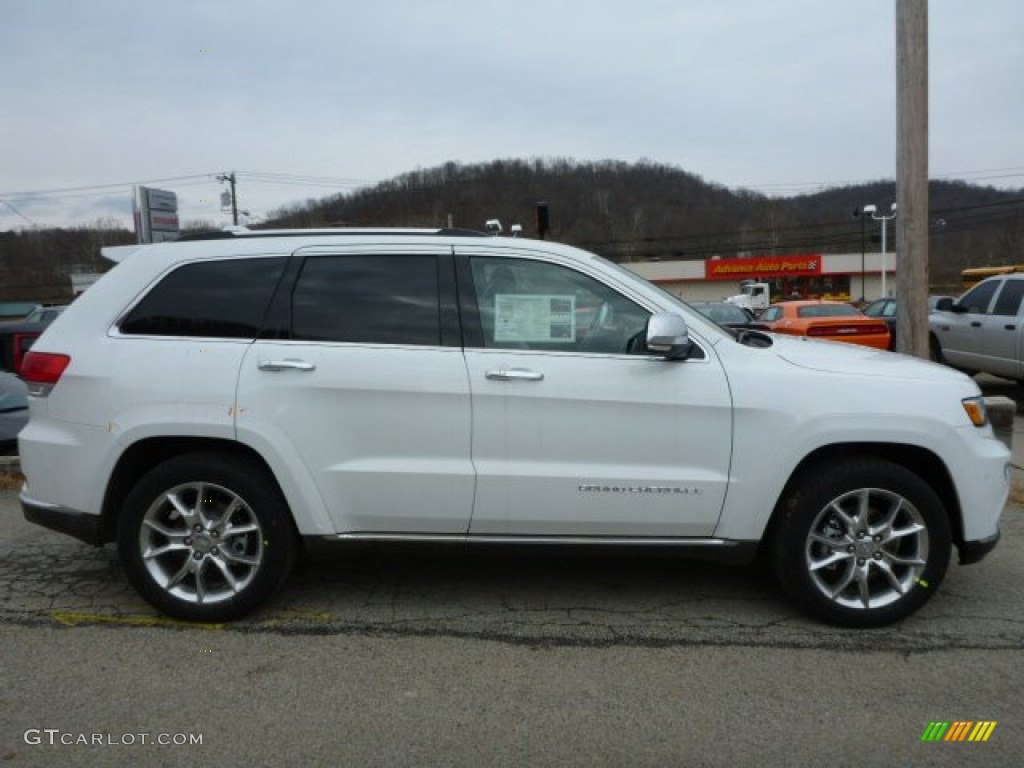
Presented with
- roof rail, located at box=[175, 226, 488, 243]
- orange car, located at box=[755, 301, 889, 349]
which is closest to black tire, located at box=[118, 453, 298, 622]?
roof rail, located at box=[175, 226, 488, 243]

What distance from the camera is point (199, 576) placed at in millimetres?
3871

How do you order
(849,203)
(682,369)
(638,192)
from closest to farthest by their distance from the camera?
1. (682,369)
2. (849,203)
3. (638,192)

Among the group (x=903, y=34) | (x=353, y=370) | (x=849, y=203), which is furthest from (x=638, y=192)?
(x=353, y=370)

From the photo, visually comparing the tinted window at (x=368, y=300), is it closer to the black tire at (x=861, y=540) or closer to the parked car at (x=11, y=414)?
the black tire at (x=861, y=540)

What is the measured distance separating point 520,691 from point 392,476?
112cm

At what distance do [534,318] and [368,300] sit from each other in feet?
2.66

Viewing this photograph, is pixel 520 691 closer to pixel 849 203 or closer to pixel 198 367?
pixel 198 367

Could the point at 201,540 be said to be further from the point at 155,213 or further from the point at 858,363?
the point at 155,213

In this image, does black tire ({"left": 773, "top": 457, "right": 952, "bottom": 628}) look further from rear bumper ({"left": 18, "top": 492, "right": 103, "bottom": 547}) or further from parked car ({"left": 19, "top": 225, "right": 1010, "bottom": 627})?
rear bumper ({"left": 18, "top": 492, "right": 103, "bottom": 547})

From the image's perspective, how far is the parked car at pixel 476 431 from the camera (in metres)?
3.71

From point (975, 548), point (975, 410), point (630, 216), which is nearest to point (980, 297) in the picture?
point (975, 410)

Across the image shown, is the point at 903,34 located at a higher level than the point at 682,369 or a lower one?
higher

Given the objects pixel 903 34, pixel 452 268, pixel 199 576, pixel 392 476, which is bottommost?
pixel 199 576

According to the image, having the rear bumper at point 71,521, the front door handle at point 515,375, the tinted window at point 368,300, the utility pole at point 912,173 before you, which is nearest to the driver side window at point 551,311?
the front door handle at point 515,375
